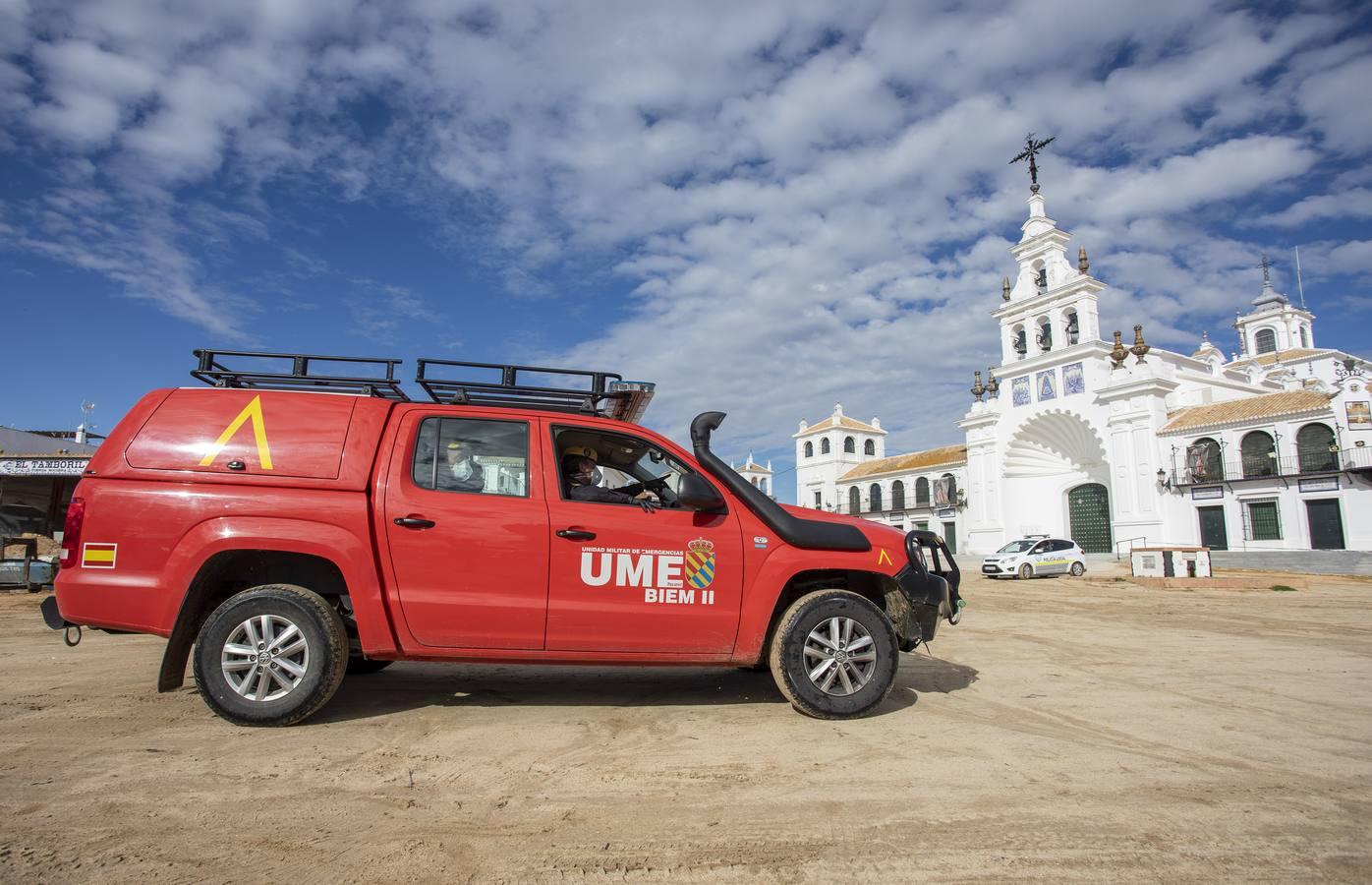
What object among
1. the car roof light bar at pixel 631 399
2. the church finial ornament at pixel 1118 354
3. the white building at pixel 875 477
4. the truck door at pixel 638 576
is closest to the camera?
the truck door at pixel 638 576

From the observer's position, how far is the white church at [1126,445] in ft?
93.7

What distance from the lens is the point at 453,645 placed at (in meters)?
3.86

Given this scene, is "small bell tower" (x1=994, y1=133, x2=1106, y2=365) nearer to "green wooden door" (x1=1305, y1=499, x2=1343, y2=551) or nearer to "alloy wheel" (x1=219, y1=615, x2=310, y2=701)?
"green wooden door" (x1=1305, y1=499, x2=1343, y2=551)

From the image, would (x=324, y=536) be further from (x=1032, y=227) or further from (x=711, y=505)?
(x=1032, y=227)

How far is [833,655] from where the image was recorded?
4102mm

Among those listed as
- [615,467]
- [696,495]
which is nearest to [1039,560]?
[615,467]

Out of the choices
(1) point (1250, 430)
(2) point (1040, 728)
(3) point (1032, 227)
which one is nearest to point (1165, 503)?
(1) point (1250, 430)

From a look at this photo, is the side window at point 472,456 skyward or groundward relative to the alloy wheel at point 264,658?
skyward

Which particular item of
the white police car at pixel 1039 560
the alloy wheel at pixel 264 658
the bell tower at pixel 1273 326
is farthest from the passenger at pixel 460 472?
the bell tower at pixel 1273 326

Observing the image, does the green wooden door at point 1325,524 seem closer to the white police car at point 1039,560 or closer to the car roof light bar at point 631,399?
the white police car at point 1039,560

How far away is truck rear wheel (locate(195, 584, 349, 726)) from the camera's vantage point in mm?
3664

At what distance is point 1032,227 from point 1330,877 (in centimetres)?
4662

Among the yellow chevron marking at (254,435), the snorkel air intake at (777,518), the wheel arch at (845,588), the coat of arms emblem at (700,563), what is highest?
the yellow chevron marking at (254,435)

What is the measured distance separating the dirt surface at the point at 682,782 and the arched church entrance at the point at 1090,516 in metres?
36.2
